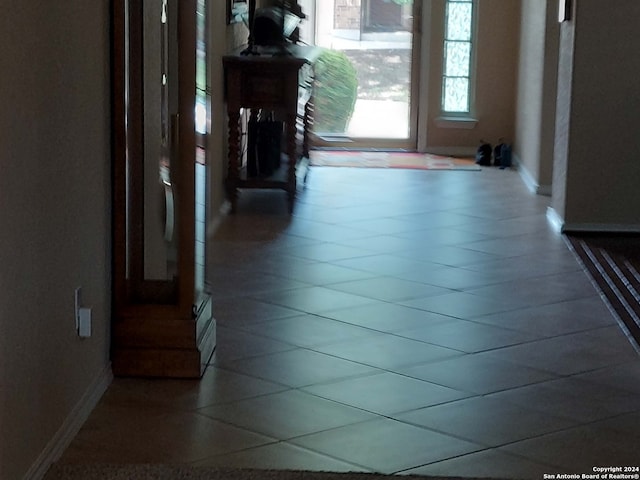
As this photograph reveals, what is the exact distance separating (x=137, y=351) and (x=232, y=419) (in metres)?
0.50

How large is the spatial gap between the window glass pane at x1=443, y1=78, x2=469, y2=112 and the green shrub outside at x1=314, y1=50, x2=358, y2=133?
29.2 inches

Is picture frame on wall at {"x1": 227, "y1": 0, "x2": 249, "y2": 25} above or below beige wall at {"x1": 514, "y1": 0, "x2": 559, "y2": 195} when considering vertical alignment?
above

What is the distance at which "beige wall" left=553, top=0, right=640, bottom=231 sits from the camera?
541 cm

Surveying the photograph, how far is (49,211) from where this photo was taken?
254 cm

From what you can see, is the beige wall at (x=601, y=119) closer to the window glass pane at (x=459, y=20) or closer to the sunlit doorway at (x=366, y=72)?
the window glass pane at (x=459, y=20)

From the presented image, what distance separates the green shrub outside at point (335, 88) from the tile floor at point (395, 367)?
296 cm

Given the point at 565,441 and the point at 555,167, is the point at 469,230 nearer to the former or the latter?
the point at 555,167

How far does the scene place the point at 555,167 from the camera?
5914 millimetres

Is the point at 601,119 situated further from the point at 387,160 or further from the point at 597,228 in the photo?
the point at 387,160

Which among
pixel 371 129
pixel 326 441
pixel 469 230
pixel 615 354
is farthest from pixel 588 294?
pixel 371 129

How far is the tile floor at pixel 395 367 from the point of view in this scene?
277cm

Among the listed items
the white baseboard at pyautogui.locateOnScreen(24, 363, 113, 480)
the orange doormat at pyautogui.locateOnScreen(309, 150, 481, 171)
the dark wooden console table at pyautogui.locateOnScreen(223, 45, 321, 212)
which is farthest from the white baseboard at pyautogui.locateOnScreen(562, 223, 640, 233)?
the white baseboard at pyautogui.locateOnScreen(24, 363, 113, 480)

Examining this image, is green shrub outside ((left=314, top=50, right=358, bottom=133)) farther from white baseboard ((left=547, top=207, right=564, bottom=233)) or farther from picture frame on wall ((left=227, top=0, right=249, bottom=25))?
white baseboard ((left=547, top=207, right=564, bottom=233))

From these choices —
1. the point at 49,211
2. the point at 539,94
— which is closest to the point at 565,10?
the point at 539,94
